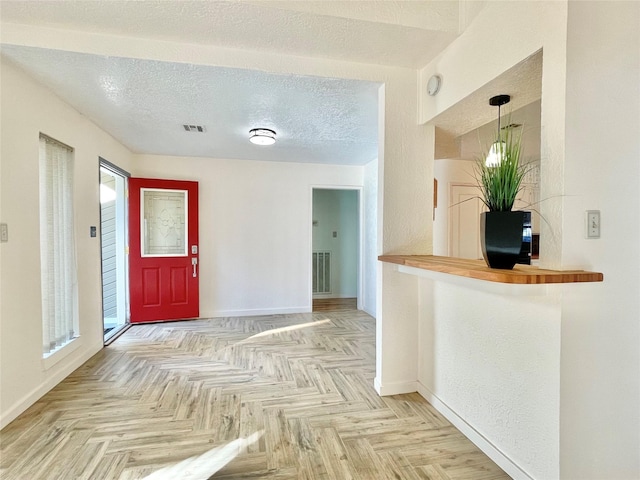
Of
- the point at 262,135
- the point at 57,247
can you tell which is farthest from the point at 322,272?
the point at 57,247

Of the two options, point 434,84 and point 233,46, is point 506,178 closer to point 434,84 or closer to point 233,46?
point 434,84

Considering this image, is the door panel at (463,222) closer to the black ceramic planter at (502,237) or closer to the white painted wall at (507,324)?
the white painted wall at (507,324)

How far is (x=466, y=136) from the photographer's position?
2838mm

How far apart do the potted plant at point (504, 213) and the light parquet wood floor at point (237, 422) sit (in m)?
1.16

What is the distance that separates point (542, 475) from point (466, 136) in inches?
98.2

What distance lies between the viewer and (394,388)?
2.36 metres

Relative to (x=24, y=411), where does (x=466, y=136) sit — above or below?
above

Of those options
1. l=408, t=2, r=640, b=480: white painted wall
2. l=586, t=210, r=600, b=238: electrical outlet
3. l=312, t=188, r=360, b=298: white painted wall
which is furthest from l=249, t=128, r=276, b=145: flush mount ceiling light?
l=586, t=210, r=600, b=238: electrical outlet

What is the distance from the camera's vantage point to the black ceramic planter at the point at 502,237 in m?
1.35

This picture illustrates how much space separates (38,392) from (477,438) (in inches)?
119

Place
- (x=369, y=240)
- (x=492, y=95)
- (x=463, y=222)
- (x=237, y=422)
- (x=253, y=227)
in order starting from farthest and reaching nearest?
1. (x=369, y=240)
2. (x=253, y=227)
3. (x=463, y=222)
4. (x=237, y=422)
5. (x=492, y=95)

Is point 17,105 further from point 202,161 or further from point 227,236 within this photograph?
point 227,236

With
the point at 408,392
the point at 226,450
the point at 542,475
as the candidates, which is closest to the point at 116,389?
the point at 226,450

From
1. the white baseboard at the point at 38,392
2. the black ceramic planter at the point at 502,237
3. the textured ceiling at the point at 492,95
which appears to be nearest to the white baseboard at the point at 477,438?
the black ceramic planter at the point at 502,237
